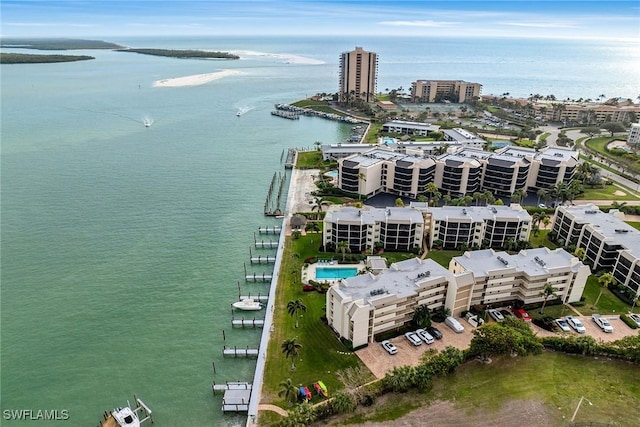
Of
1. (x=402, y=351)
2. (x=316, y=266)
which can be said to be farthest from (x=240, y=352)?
(x=316, y=266)

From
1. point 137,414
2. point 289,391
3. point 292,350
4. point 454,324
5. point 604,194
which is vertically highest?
point 292,350

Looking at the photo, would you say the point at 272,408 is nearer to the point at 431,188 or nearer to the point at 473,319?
the point at 473,319

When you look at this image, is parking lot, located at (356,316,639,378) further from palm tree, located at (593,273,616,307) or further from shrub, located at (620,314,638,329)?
palm tree, located at (593,273,616,307)

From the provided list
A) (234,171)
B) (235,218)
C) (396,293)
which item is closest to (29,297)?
(235,218)

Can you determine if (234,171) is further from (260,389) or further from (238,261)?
(260,389)

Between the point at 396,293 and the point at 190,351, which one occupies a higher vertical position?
the point at 396,293

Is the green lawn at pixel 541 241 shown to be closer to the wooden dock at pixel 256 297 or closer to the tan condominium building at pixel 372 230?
the tan condominium building at pixel 372 230

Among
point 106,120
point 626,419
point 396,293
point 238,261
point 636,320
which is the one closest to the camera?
point 626,419
